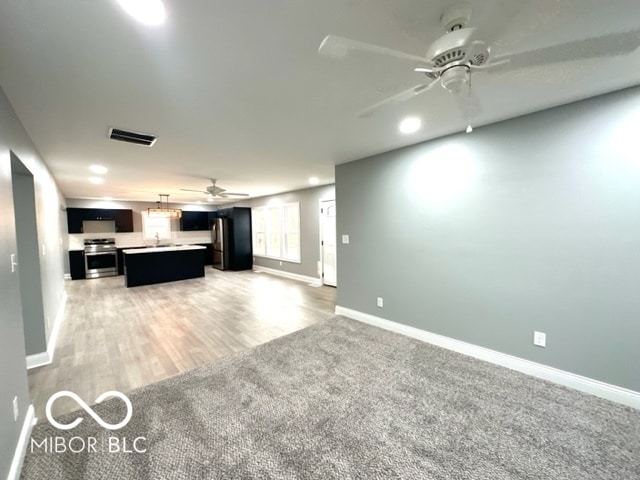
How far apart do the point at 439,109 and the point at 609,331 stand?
7.60 feet

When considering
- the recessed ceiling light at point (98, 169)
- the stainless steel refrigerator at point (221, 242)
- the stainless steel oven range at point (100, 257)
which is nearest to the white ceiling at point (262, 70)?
the recessed ceiling light at point (98, 169)

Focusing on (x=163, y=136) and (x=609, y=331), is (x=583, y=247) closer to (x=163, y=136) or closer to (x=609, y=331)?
(x=609, y=331)

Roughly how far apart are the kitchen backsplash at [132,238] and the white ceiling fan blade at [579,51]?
33.3 feet

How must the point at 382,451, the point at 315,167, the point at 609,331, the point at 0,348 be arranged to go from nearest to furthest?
the point at 0,348 → the point at 382,451 → the point at 609,331 → the point at 315,167

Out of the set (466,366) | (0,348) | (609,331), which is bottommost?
(466,366)

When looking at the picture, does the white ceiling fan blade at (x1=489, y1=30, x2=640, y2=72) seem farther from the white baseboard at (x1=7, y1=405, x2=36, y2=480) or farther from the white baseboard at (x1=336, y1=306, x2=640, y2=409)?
the white baseboard at (x1=7, y1=405, x2=36, y2=480)

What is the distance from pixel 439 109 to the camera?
2.25m

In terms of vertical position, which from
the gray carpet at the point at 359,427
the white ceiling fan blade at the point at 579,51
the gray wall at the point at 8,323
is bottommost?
the gray carpet at the point at 359,427

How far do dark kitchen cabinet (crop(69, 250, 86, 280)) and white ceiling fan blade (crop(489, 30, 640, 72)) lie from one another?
9.78 m

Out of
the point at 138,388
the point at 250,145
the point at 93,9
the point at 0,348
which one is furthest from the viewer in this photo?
the point at 250,145

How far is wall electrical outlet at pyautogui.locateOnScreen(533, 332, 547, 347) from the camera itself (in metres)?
2.40

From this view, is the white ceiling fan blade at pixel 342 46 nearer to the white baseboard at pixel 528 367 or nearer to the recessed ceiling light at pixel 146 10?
the recessed ceiling light at pixel 146 10

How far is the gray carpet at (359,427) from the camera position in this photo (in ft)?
4.99

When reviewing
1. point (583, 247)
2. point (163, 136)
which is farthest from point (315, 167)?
point (583, 247)
